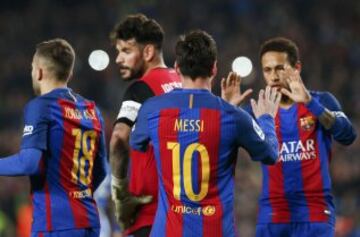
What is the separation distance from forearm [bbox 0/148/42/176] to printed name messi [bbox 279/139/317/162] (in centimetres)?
196

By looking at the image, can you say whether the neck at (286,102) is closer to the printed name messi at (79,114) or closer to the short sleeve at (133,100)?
the short sleeve at (133,100)

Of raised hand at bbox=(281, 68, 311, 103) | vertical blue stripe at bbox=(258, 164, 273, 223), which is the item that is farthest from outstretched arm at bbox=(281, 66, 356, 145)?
vertical blue stripe at bbox=(258, 164, 273, 223)

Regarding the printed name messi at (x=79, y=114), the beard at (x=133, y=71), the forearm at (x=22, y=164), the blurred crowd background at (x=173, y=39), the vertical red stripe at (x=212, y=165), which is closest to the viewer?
the vertical red stripe at (x=212, y=165)

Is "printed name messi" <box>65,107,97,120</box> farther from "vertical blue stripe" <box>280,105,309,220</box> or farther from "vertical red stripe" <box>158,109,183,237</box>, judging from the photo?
"vertical blue stripe" <box>280,105,309,220</box>

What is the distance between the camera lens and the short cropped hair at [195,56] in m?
6.20

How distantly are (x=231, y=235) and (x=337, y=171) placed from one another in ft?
28.7

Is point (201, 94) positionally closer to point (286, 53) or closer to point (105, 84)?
point (286, 53)

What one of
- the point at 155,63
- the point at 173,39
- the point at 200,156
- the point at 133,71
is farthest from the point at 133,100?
the point at 173,39

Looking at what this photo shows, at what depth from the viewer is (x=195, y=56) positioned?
244 inches

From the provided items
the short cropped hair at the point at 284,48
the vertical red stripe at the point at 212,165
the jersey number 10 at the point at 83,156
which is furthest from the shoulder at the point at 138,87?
the short cropped hair at the point at 284,48

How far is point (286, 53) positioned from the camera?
7.67m

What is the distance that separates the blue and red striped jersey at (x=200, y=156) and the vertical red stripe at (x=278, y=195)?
1.18m

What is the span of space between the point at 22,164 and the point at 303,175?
2143mm

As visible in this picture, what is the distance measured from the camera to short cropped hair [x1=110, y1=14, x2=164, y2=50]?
7227 millimetres
